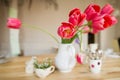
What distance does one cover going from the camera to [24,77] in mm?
1026

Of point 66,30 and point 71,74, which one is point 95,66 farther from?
point 66,30

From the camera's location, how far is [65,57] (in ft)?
3.50

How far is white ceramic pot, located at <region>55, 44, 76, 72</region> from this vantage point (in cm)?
107

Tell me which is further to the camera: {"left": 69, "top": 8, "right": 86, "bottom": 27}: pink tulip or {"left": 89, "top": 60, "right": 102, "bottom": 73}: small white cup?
{"left": 89, "top": 60, "right": 102, "bottom": 73}: small white cup

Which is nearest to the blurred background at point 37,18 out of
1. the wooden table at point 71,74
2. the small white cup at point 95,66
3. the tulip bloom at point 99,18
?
the wooden table at point 71,74

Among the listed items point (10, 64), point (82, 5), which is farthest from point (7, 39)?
point (10, 64)

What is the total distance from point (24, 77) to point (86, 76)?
0.36m

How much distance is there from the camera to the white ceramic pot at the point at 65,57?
42.2 inches

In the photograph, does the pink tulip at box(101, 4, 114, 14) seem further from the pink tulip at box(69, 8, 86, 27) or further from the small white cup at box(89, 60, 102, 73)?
the small white cup at box(89, 60, 102, 73)

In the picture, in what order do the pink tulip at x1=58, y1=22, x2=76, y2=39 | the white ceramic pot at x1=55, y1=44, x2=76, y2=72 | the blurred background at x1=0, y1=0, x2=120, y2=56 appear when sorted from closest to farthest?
the pink tulip at x1=58, y1=22, x2=76, y2=39 < the white ceramic pot at x1=55, y1=44, x2=76, y2=72 < the blurred background at x1=0, y1=0, x2=120, y2=56

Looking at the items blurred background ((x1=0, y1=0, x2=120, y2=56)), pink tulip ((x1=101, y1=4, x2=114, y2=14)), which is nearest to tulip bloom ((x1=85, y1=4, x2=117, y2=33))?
pink tulip ((x1=101, y1=4, x2=114, y2=14))

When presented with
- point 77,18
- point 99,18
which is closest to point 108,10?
point 99,18

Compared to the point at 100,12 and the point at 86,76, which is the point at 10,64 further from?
the point at 100,12

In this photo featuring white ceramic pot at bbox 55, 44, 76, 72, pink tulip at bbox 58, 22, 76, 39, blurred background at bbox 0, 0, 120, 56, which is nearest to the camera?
Answer: pink tulip at bbox 58, 22, 76, 39
